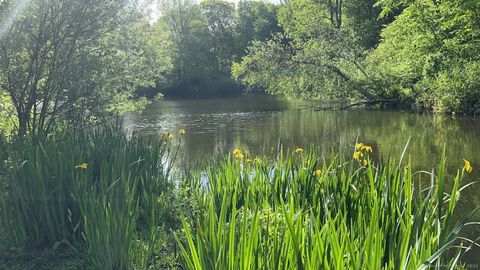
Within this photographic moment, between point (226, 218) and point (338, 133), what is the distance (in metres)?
11.5

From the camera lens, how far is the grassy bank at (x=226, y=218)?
2436 millimetres

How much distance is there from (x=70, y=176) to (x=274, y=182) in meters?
1.97

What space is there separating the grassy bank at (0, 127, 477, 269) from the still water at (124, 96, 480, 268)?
3828 mm

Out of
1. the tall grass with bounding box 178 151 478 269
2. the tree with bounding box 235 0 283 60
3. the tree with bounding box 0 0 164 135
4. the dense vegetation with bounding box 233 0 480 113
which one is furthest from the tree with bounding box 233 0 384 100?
the tree with bounding box 235 0 283 60

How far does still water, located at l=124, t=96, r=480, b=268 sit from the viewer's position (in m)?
11.0

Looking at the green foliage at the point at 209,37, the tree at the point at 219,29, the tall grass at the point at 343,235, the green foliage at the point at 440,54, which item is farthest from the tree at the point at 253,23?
the tall grass at the point at 343,235

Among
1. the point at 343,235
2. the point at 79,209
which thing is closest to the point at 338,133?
the point at 79,209

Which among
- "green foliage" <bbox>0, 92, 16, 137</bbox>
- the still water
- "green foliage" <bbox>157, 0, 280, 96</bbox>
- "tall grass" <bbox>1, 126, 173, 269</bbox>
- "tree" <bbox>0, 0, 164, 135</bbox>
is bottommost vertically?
the still water

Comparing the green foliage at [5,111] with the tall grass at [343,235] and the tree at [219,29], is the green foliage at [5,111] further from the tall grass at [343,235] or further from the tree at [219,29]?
the tree at [219,29]

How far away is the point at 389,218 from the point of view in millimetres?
2896

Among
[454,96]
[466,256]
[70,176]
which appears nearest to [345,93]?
[454,96]

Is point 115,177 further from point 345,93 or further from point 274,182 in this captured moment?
point 345,93

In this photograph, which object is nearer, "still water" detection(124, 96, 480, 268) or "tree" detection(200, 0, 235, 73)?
"still water" detection(124, 96, 480, 268)

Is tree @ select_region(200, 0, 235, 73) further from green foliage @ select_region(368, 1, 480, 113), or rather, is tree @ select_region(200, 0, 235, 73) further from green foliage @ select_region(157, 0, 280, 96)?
green foliage @ select_region(368, 1, 480, 113)
